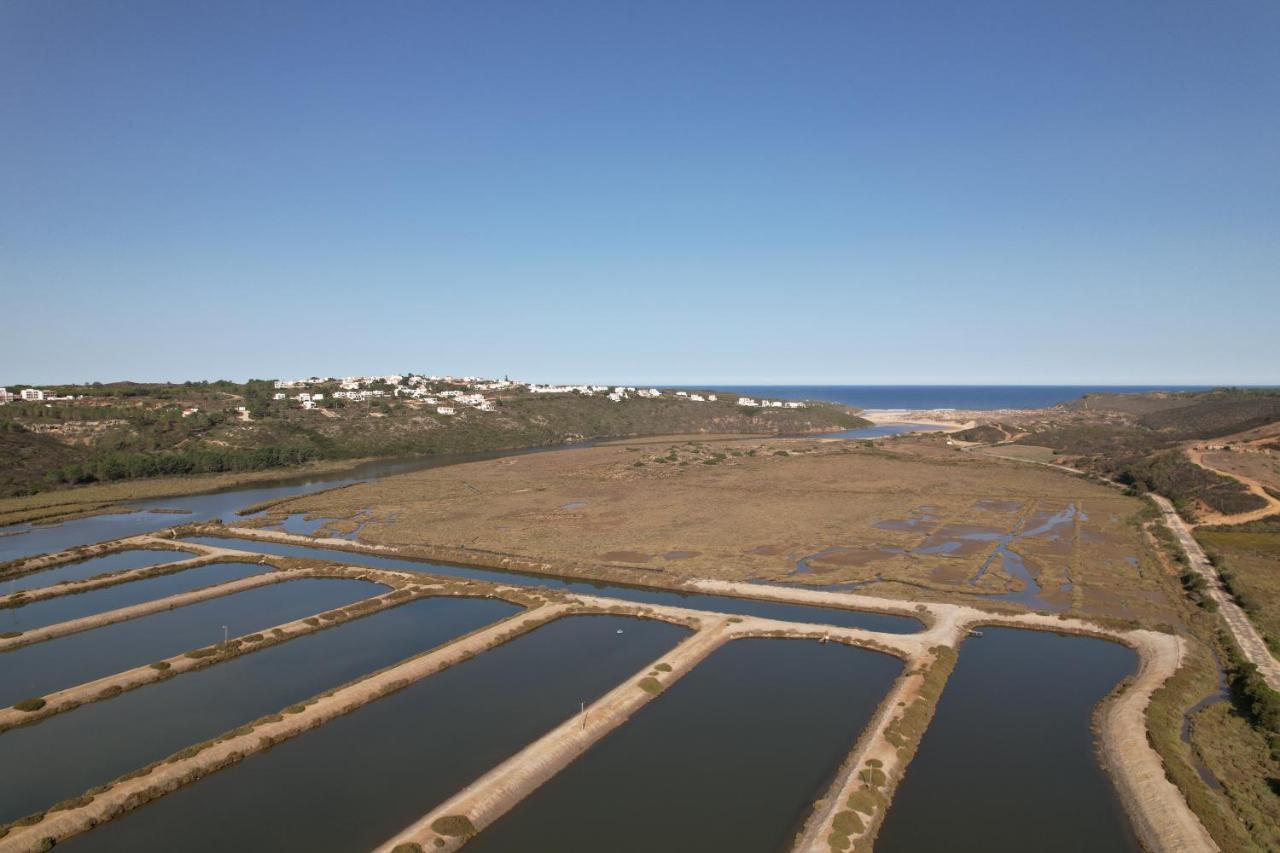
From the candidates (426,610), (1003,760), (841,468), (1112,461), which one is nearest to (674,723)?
(1003,760)

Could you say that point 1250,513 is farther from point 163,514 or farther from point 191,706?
point 163,514

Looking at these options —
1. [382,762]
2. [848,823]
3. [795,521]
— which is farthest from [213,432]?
[848,823]

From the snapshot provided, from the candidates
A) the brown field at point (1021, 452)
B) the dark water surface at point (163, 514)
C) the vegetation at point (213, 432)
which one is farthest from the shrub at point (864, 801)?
the brown field at point (1021, 452)

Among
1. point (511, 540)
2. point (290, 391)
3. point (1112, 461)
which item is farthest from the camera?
point (290, 391)

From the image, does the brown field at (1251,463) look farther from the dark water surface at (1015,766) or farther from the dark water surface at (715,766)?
the dark water surface at (715,766)

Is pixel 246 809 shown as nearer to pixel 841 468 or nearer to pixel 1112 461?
pixel 841 468

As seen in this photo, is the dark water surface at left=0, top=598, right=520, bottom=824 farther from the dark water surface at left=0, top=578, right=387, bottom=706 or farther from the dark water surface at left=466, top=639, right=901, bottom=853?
the dark water surface at left=466, top=639, right=901, bottom=853
